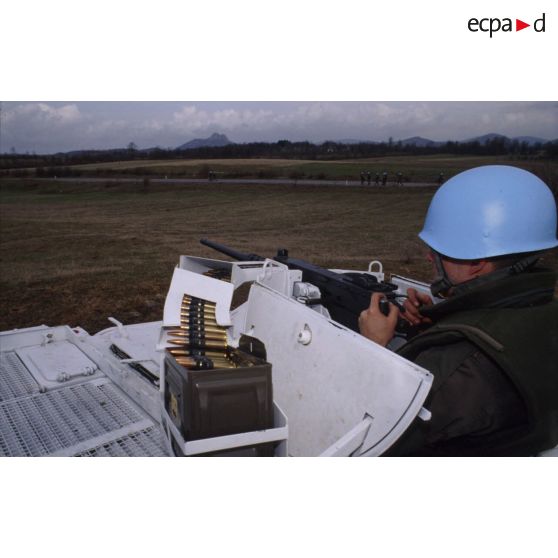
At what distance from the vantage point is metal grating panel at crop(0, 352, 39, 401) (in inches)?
143

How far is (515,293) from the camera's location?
2096mm

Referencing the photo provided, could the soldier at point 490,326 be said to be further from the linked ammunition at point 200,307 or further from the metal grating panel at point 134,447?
the metal grating panel at point 134,447

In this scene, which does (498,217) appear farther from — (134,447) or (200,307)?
(134,447)

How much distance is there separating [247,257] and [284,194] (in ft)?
96.0

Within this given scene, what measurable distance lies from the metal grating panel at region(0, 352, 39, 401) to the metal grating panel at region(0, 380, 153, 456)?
4.7 inches

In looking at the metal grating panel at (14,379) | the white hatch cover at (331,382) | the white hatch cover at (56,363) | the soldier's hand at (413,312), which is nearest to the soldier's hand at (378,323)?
the soldier's hand at (413,312)

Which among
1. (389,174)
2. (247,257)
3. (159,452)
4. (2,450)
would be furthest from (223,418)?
(389,174)

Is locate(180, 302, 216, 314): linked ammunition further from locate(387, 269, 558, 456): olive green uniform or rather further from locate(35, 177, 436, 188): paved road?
locate(35, 177, 436, 188): paved road

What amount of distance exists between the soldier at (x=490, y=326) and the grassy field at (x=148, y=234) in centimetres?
665

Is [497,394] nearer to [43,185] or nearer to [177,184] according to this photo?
[177,184]

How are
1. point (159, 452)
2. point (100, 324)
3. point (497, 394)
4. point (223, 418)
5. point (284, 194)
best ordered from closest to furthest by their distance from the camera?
point (497, 394)
point (223, 418)
point (159, 452)
point (100, 324)
point (284, 194)

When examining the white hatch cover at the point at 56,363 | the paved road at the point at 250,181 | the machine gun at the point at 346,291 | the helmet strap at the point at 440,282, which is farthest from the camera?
the paved road at the point at 250,181

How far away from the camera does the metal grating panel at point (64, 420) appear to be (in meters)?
3.00

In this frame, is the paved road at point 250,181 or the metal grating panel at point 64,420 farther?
the paved road at point 250,181
